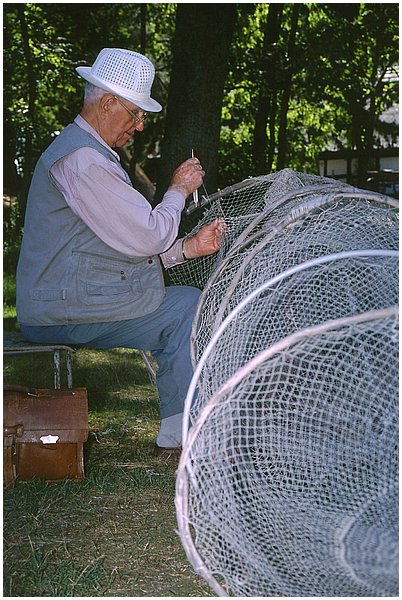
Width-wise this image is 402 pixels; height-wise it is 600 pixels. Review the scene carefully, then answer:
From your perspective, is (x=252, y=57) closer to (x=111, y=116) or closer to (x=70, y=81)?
(x=70, y=81)

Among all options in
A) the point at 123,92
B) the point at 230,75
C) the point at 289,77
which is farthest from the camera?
the point at 230,75

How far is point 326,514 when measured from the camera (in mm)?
3135

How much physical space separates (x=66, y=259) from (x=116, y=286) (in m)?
0.24

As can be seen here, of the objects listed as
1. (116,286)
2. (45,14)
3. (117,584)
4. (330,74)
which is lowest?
(117,584)

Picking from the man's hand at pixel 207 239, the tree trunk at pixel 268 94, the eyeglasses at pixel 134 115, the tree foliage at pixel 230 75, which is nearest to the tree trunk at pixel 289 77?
the tree foliage at pixel 230 75

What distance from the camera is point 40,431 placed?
4.09 m

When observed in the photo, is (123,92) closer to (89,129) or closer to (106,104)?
(106,104)

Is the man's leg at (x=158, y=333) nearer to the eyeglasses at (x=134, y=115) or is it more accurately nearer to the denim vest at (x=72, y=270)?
the denim vest at (x=72, y=270)

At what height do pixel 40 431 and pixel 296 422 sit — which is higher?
pixel 296 422

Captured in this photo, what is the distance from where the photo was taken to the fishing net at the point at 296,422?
2.69 meters

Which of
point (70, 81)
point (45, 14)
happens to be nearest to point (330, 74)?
point (70, 81)

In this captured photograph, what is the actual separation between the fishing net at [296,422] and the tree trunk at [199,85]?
3.25 m

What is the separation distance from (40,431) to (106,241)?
0.91 metres

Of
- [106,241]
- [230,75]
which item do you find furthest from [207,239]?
[230,75]
